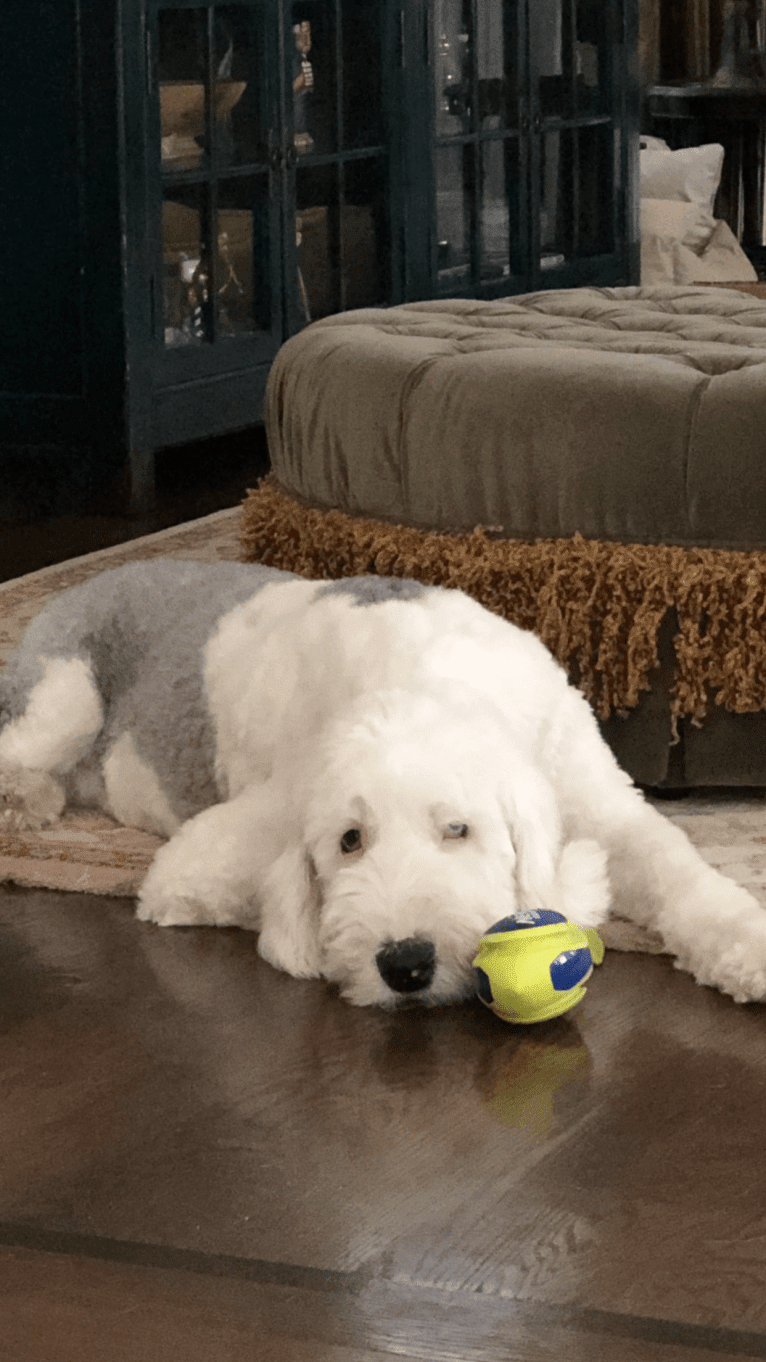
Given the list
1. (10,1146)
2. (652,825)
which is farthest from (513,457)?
(10,1146)

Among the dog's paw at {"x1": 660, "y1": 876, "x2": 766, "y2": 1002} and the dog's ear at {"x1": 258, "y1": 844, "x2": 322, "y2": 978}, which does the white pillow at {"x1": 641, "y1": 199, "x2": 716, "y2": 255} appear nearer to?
the dog's paw at {"x1": 660, "y1": 876, "x2": 766, "y2": 1002}

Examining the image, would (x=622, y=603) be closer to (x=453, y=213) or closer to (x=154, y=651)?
(x=154, y=651)

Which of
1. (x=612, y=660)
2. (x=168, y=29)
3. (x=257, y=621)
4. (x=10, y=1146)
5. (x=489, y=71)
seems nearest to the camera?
(x=10, y=1146)

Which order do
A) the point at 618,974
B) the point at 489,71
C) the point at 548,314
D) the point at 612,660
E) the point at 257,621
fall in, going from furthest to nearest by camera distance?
the point at 489,71 → the point at 548,314 → the point at 612,660 → the point at 257,621 → the point at 618,974

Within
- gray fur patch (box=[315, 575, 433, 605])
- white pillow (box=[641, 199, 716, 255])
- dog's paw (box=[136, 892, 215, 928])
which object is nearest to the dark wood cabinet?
white pillow (box=[641, 199, 716, 255])

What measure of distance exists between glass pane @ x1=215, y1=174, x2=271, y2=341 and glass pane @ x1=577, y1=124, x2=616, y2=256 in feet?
5.62

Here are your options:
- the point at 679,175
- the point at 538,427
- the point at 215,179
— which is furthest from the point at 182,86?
the point at 679,175

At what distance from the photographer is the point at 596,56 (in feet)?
19.9

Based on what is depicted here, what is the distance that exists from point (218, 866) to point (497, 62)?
419 centimetres

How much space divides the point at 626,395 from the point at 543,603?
30cm

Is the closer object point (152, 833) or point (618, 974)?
point (618, 974)

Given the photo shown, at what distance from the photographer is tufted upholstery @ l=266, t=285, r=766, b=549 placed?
237cm

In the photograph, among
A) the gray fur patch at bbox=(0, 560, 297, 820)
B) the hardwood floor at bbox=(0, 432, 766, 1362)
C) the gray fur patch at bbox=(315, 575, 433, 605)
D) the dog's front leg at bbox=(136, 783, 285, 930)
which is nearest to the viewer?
the hardwood floor at bbox=(0, 432, 766, 1362)

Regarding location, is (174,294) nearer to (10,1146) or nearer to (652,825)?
(652,825)
